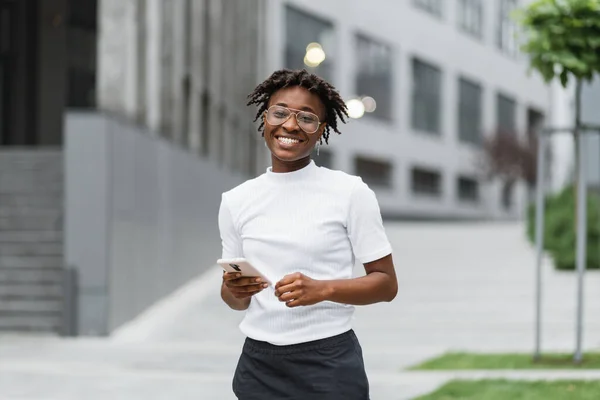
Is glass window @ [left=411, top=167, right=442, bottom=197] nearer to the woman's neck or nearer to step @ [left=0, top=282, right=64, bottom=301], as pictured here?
step @ [left=0, top=282, right=64, bottom=301]

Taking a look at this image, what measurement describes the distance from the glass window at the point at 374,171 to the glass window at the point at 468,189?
36.0 ft

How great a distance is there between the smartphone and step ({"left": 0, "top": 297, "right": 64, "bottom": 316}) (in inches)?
435

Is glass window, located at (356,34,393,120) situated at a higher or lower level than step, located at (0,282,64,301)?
higher

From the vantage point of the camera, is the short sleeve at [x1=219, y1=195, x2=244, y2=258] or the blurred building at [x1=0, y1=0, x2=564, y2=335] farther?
the blurred building at [x1=0, y1=0, x2=564, y2=335]

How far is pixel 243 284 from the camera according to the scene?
3381mm

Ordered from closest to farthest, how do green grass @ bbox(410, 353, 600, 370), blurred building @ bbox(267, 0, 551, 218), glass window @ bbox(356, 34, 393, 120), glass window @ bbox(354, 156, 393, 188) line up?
green grass @ bbox(410, 353, 600, 370) < blurred building @ bbox(267, 0, 551, 218) < glass window @ bbox(356, 34, 393, 120) < glass window @ bbox(354, 156, 393, 188)

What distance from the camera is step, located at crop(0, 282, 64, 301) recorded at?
14.1m

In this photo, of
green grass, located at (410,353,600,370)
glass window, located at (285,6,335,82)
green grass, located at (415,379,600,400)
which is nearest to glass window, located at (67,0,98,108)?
glass window, located at (285,6,335,82)

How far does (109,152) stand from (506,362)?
18.4 feet

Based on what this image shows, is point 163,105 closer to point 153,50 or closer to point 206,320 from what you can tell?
point 153,50

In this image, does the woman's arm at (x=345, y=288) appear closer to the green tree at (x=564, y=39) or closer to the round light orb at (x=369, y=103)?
the green tree at (x=564, y=39)

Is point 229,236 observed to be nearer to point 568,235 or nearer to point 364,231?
point 364,231

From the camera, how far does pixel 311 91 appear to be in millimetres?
3541

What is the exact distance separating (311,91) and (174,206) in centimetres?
1583
